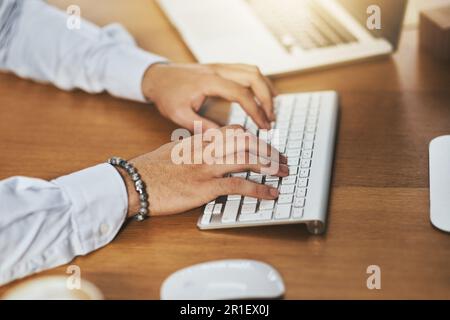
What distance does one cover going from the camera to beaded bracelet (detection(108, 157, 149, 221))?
0.85 m

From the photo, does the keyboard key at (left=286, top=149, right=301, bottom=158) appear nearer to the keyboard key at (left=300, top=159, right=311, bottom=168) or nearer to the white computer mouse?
the keyboard key at (left=300, top=159, right=311, bottom=168)

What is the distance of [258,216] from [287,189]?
6 cm

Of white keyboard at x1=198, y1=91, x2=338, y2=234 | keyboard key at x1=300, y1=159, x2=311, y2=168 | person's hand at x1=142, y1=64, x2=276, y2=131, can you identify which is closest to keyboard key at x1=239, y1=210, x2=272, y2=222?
white keyboard at x1=198, y1=91, x2=338, y2=234

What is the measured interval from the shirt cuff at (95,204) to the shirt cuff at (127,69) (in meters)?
0.28

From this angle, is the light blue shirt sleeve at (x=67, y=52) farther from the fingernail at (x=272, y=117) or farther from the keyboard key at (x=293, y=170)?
the keyboard key at (x=293, y=170)

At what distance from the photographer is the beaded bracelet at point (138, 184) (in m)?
0.85

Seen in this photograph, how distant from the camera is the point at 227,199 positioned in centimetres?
85

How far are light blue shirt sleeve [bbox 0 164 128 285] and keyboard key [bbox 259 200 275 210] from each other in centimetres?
18

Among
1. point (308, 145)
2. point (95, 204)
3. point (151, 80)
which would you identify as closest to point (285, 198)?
point (308, 145)

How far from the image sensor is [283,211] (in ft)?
2.62

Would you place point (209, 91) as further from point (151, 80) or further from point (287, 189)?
point (287, 189)
